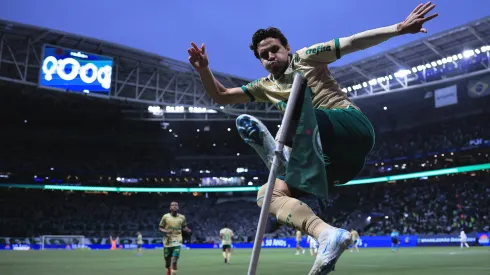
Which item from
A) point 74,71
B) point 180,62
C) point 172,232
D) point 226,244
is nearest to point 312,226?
point 172,232

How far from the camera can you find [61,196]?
187ft

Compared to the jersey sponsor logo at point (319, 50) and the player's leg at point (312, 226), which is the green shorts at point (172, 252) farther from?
the jersey sponsor logo at point (319, 50)

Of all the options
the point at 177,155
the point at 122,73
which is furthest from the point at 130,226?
the point at 122,73

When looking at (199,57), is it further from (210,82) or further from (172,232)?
(172,232)

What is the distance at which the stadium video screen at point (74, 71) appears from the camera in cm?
2858

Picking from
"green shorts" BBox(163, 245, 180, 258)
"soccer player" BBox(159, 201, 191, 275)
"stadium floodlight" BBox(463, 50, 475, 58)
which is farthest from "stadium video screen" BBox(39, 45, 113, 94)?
"stadium floodlight" BBox(463, 50, 475, 58)

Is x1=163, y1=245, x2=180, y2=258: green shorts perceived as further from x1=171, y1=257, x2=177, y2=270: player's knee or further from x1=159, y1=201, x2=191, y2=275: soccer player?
x1=171, y1=257, x2=177, y2=270: player's knee

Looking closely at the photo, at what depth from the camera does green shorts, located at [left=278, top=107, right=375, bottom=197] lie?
3.29 m

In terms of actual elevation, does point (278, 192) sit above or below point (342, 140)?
below

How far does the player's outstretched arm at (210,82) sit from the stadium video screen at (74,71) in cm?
2635

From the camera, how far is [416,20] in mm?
3312

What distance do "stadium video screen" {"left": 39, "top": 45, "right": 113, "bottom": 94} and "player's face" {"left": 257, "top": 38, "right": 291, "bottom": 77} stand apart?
2724cm

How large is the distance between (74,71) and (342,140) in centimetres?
2852

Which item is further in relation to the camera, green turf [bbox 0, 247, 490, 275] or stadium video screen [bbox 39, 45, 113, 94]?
stadium video screen [bbox 39, 45, 113, 94]
